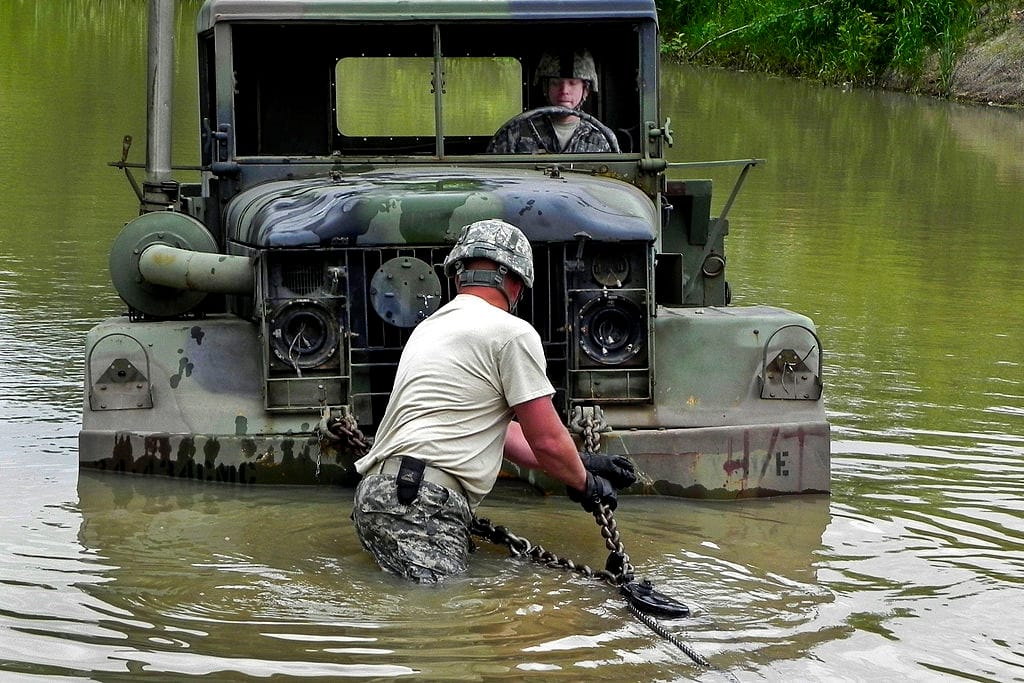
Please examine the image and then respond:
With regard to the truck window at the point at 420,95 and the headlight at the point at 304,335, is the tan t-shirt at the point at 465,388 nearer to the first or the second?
the headlight at the point at 304,335

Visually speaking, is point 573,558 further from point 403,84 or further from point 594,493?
point 403,84

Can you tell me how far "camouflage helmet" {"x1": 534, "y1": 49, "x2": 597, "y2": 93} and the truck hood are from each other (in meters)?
1.35

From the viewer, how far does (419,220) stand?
7.28 m

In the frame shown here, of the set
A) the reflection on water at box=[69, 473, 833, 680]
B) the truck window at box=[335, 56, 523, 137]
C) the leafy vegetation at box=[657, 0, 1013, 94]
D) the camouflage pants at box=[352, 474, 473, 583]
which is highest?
the leafy vegetation at box=[657, 0, 1013, 94]

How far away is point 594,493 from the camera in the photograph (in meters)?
6.21

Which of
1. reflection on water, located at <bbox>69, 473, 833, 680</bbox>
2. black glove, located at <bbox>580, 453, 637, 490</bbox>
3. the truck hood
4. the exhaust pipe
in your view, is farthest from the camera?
the exhaust pipe

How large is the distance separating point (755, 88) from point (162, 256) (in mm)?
28763

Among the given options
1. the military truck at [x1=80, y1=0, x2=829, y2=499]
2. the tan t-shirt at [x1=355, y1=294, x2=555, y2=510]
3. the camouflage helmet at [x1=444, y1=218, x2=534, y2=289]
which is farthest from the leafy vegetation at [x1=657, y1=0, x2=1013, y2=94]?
the tan t-shirt at [x1=355, y1=294, x2=555, y2=510]

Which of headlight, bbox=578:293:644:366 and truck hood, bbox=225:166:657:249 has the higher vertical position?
truck hood, bbox=225:166:657:249

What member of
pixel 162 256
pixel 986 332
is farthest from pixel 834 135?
pixel 162 256

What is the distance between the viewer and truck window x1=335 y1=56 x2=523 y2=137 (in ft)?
28.6

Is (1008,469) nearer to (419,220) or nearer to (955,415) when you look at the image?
(955,415)

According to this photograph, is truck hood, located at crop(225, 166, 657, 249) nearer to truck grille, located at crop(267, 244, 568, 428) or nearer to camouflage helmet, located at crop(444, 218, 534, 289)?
truck grille, located at crop(267, 244, 568, 428)

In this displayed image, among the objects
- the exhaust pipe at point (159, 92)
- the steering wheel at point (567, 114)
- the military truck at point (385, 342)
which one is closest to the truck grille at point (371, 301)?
the military truck at point (385, 342)
